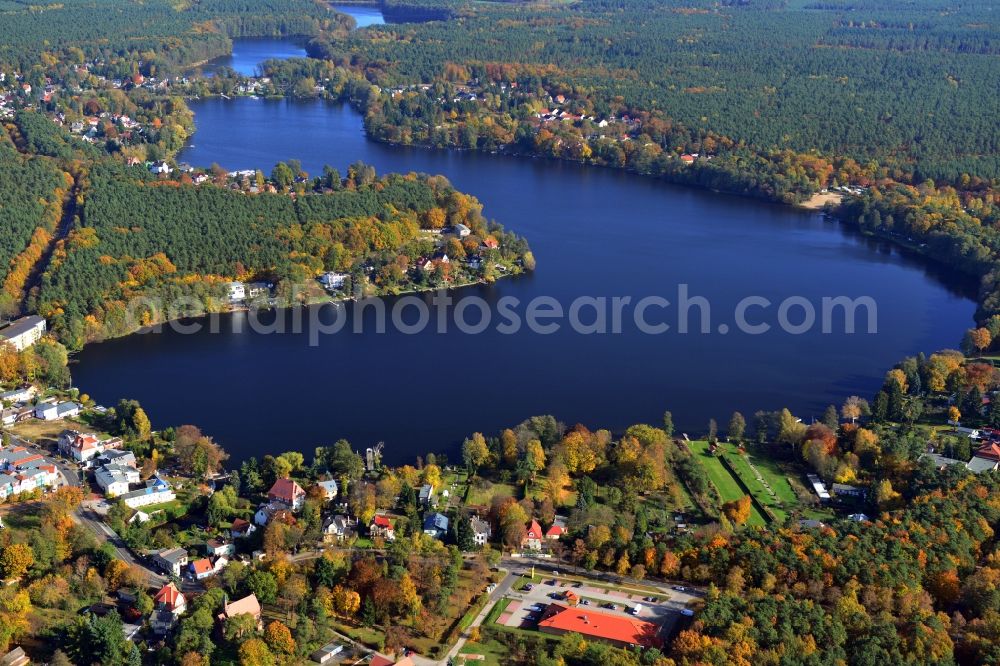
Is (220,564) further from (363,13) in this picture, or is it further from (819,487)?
(363,13)

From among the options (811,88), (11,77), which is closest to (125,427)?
(11,77)

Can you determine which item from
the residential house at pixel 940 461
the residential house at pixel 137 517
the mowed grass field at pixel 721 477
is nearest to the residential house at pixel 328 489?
the residential house at pixel 137 517

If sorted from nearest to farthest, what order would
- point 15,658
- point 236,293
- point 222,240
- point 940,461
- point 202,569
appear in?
point 15,658
point 202,569
point 940,461
point 236,293
point 222,240

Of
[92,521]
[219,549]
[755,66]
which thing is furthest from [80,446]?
[755,66]

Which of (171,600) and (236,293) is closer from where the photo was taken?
(171,600)

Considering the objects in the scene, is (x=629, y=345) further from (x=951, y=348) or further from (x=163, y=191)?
(x=163, y=191)

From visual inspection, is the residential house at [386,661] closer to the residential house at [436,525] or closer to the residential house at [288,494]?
the residential house at [436,525]
